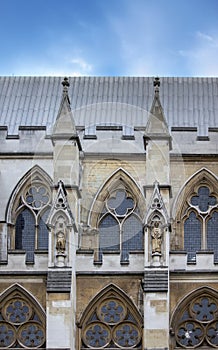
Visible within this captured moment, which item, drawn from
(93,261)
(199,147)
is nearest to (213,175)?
(199,147)

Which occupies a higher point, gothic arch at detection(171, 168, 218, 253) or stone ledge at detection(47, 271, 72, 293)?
gothic arch at detection(171, 168, 218, 253)

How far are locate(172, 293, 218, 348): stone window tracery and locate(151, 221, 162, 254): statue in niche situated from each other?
5.46 feet

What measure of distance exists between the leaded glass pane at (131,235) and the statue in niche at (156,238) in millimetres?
3393

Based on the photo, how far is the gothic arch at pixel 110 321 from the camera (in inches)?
1123

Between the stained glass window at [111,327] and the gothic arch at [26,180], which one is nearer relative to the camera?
the stained glass window at [111,327]

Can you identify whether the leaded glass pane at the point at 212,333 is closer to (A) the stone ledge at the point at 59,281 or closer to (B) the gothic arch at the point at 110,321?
(B) the gothic arch at the point at 110,321

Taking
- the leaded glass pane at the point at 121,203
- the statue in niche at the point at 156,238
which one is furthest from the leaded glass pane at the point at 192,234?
the statue in niche at the point at 156,238

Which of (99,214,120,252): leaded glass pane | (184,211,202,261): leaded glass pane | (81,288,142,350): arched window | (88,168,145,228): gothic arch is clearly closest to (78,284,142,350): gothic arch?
(81,288,142,350): arched window

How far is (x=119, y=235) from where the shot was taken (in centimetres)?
3219

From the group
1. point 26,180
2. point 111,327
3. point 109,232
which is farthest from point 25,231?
point 111,327

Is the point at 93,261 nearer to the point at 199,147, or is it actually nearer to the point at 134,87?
the point at 199,147

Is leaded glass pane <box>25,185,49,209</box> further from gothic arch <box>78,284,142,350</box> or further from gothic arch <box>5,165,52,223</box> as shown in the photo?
gothic arch <box>78,284,142,350</box>

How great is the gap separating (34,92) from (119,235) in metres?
6.31

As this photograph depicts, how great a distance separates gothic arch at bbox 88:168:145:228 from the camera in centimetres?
3222
